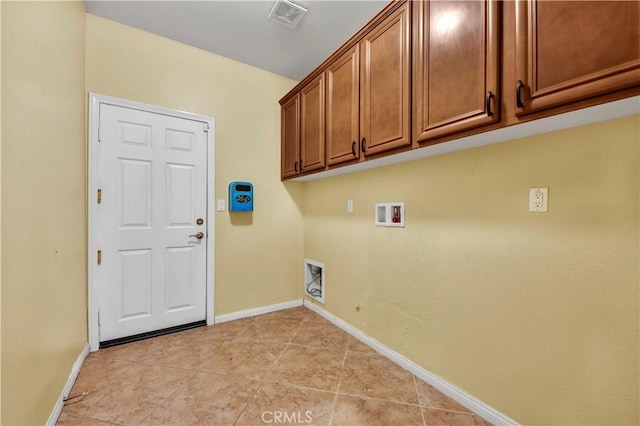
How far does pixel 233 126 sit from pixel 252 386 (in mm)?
2395

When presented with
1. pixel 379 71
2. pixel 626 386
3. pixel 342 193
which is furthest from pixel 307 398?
pixel 379 71

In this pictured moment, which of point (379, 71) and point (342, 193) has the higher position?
point (379, 71)

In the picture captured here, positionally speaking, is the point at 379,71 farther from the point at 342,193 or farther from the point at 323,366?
the point at 323,366

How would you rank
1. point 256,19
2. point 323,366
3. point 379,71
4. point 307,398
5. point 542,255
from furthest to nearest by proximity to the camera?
point 256,19, point 323,366, point 379,71, point 307,398, point 542,255

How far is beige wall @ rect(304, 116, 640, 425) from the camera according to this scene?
105 centimetres

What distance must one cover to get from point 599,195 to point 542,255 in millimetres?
339

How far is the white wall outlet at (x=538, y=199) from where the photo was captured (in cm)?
123

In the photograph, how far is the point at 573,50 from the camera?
93cm

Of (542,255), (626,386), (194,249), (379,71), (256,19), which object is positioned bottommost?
(626,386)

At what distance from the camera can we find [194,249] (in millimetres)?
2570

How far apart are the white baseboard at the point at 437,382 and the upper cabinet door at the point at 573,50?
1.56m

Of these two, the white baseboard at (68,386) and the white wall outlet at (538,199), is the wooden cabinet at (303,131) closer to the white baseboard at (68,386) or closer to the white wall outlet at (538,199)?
the white wall outlet at (538,199)

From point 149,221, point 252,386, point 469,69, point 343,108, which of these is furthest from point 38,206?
point 469,69

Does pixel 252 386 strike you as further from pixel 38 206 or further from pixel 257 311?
pixel 38 206
